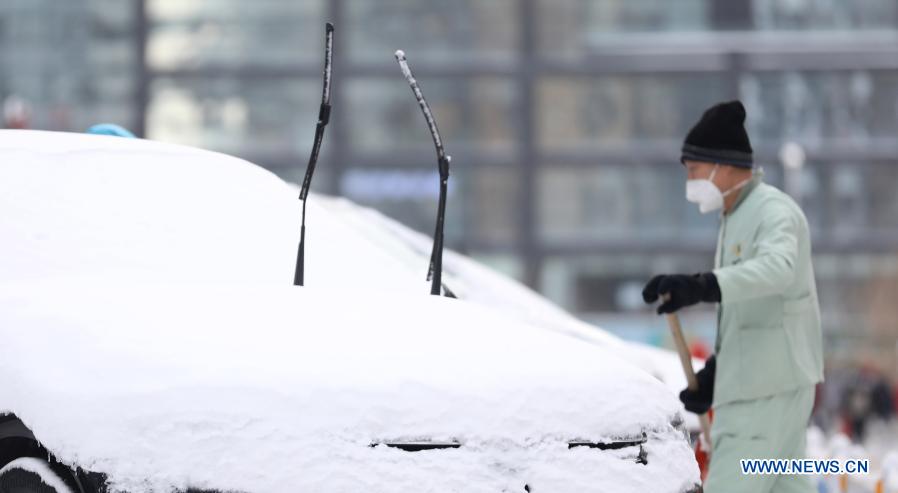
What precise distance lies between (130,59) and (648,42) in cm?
1423

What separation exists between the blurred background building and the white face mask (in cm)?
3873

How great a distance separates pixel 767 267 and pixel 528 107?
1607 inches

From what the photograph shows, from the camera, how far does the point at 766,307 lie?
5.12 meters

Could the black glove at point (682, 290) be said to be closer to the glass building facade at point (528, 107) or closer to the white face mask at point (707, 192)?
the white face mask at point (707, 192)

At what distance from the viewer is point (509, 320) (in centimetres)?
437

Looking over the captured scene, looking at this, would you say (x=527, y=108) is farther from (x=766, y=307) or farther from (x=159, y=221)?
(x=159, y=221)

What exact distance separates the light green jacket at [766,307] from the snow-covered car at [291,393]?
929 mm

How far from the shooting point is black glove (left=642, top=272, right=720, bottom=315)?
480 centimetres

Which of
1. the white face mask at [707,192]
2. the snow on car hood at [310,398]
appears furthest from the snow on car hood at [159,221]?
the white face mask at [707,192]

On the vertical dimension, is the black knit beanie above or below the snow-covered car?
above

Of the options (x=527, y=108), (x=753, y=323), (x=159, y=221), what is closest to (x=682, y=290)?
(x=753, y=323)

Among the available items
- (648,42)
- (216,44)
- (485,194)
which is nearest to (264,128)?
(216,44)

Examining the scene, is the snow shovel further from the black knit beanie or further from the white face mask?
the black knit beanie

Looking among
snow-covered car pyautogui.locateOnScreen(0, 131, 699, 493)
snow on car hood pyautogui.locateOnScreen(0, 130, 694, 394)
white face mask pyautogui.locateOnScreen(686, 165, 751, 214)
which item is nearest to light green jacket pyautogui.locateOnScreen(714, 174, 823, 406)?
white face mask pyautogui.locateOnScreen(686, 165, 751, 214)
